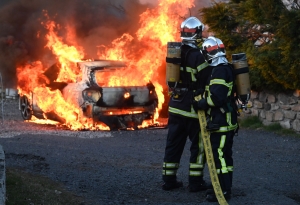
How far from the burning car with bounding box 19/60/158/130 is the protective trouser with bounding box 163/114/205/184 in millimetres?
5784

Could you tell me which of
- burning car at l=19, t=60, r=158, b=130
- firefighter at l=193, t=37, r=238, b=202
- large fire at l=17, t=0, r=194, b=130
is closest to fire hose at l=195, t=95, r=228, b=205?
firefighter at l=193, t=37, r=238, b=202

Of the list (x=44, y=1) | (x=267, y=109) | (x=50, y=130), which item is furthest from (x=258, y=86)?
(x=44, y=1)

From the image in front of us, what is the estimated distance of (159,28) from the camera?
Answer: 15297 mm

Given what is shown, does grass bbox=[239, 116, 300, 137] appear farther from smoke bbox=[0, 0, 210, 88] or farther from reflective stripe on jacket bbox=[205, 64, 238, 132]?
reflective stripe on jacket bbox=[205, 64, 238, 132]

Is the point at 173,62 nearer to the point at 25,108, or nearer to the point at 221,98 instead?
the point at 221,98

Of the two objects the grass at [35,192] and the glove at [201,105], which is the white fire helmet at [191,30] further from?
the grass at [35,192]

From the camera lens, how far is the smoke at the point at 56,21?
1742 cm

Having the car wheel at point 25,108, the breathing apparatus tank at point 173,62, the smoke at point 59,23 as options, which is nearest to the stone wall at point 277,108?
the smoke at point 59,23

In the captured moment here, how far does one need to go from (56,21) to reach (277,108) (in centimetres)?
886

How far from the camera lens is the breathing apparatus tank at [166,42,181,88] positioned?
7.34 meters

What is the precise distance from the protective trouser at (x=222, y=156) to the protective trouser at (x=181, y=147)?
16.6 inches

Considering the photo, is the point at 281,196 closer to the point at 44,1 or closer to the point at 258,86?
the point at 258,86

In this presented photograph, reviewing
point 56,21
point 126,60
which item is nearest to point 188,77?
point 126,60

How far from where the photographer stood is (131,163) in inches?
376
